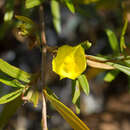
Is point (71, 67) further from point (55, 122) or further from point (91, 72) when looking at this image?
point (55, 122)

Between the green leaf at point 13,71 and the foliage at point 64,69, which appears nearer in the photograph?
the foliage at point 64,69

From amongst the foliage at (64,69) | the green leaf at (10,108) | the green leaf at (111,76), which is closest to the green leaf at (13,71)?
the foliage at (64,69)

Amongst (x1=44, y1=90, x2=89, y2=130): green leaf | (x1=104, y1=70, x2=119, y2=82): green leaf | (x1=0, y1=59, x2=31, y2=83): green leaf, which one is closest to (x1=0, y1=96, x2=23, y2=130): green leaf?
(x1=0, y1=59, x2=31, y2=83): green leaf

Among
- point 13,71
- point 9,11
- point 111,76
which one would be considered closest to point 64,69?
point 13,71

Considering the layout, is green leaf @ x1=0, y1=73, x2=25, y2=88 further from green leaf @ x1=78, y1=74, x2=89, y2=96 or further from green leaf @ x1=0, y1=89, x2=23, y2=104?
green leaf @ x1=78, y1=74, x2=89, y2=96

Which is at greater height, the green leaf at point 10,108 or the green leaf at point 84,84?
the green leaf at point 84,84

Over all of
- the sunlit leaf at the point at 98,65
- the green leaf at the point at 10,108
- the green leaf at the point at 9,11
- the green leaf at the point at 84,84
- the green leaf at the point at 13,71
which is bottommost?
the green leaf at the point at 10,108

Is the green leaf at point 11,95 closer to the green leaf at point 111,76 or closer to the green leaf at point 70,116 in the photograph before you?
the green leaf at point 70,116

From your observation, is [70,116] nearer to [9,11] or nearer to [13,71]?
[13,71]
